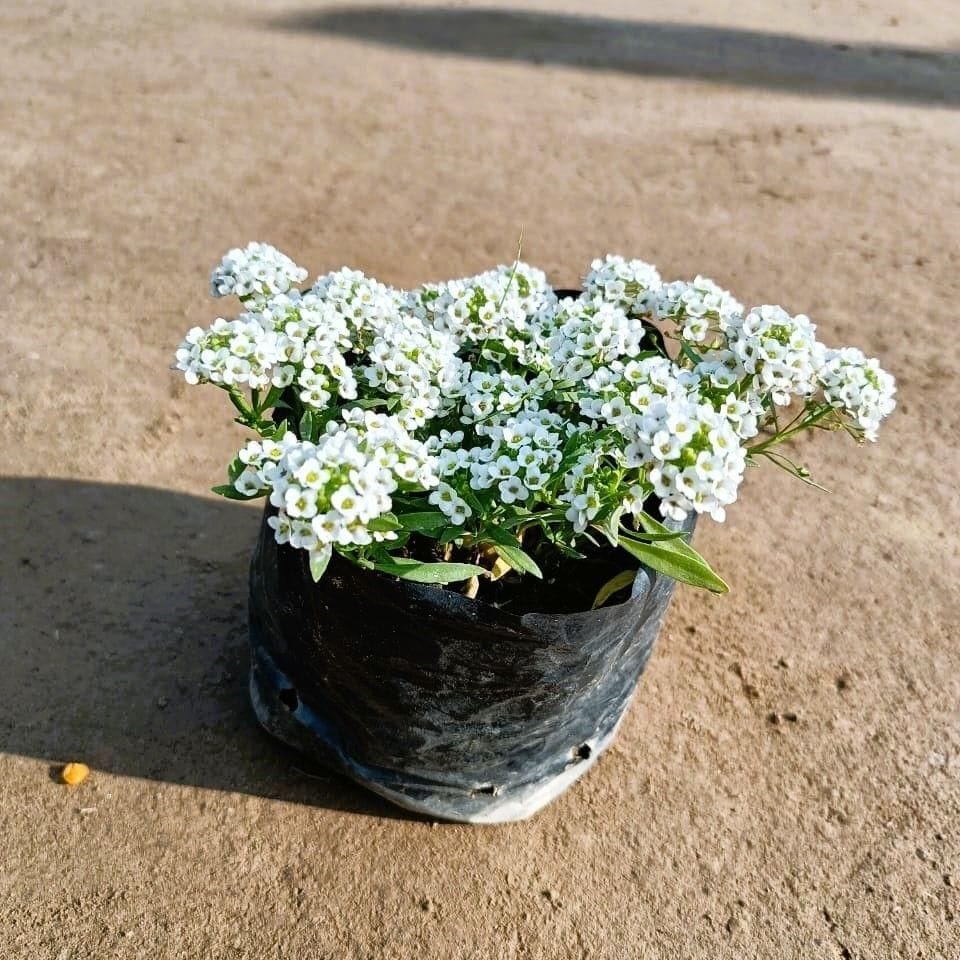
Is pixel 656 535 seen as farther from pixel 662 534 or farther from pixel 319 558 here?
pixel 319 558

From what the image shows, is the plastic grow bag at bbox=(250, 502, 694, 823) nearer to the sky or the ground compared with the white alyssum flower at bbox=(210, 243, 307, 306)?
nearer to the ground

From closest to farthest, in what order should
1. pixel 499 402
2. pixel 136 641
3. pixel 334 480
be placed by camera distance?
pixel 334 480 → pixel 499 402 → pixel 136 641

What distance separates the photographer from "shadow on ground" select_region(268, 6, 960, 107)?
7.67 metres

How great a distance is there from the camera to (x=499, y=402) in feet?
7.41

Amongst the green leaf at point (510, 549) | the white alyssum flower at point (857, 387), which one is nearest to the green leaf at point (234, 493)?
the green leaf at point (510, 549)

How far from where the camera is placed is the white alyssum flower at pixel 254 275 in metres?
2.38

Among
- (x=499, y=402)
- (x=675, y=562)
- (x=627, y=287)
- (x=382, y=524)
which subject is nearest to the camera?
(x=382, y=524)

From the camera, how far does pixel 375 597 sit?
213cm

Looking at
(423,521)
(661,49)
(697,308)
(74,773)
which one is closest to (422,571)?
(423,521)

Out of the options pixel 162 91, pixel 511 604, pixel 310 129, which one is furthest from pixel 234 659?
pixel 162 91

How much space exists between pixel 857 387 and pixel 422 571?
1.03 meters

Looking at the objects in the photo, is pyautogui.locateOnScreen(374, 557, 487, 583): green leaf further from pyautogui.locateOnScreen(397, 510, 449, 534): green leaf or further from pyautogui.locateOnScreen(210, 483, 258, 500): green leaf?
pyautogui.locateOnScreen(210, 483, 258, 500): green leaf

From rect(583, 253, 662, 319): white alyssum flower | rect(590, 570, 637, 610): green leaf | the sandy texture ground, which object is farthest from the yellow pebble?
rect(583, 253, 662, 319): white alyssum flower

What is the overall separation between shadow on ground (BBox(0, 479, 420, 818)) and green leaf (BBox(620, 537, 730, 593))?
1061mm
